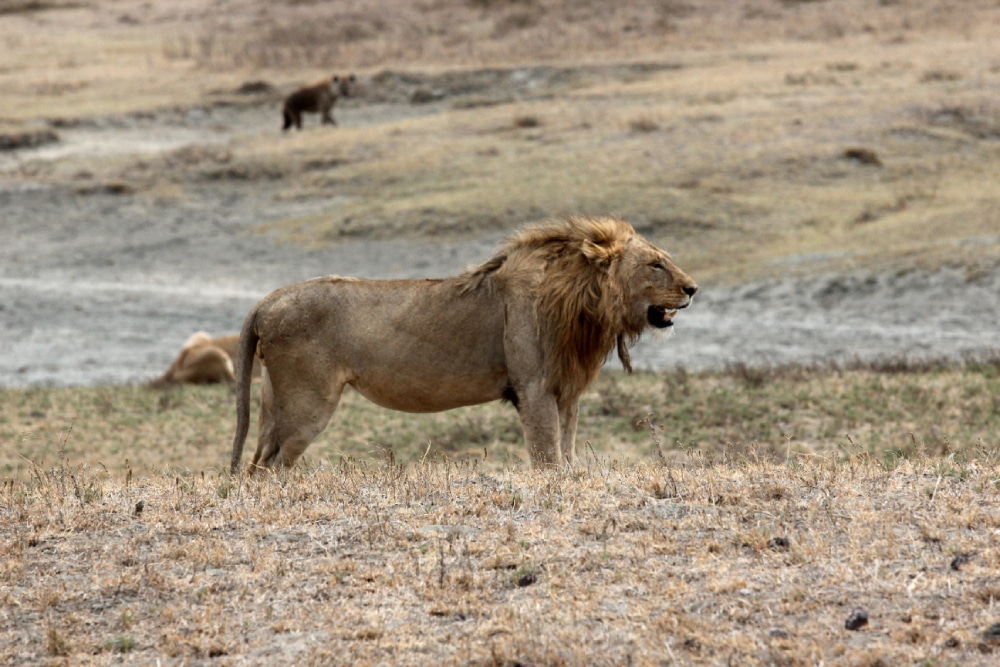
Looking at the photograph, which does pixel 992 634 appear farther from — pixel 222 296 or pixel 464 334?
pixel 222 296

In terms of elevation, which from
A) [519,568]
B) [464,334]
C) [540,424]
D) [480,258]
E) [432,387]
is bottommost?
[480,258]

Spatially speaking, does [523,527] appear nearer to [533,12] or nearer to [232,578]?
[232,578]

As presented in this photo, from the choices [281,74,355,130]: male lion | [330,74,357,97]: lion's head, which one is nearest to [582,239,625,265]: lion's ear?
[281,74,355,130]: male lion

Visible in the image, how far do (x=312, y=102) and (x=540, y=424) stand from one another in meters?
31.0

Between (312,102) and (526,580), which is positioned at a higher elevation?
(526,580)

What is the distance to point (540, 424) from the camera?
8.45m

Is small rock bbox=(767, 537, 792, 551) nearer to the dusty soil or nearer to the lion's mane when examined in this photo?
the lion's mane

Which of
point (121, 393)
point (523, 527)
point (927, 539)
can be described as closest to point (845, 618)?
point (927, 539)

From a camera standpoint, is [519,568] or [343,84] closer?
[519,568]

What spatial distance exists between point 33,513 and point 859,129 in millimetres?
26007

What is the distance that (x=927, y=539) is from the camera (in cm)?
605

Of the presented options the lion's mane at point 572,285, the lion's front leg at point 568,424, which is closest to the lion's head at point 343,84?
the lion's mane at point 572,285

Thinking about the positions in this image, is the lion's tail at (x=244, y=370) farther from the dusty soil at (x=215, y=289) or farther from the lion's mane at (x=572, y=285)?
the dusty soil at (x=215, y=289)

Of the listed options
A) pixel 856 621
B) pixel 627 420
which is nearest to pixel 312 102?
pixel 627 420
